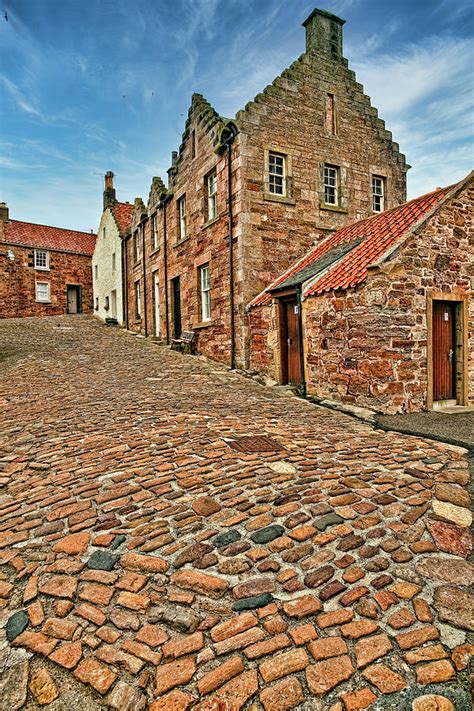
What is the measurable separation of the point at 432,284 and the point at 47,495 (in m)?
8.92

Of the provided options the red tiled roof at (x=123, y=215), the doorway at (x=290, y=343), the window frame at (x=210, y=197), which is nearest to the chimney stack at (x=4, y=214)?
the red tiled roof at (x=123, y=215)

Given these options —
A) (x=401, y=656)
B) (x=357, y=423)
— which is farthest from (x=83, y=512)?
(x=357, y=423)

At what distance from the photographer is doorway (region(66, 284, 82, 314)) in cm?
3700

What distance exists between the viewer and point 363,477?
4.77m

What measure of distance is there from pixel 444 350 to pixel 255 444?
6520 mm

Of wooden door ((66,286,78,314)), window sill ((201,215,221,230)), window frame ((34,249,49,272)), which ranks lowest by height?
wooden door ((66,286,78,314))

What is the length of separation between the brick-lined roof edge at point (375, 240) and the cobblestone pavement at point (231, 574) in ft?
14.8

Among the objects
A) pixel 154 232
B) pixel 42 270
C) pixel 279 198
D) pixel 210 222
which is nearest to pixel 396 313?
pixel 279 198

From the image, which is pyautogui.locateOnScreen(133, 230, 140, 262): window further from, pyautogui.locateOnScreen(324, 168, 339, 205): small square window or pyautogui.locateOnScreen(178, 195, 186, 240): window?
pyautogui.locateOnScreen(324, 168, 339, 205): small square window

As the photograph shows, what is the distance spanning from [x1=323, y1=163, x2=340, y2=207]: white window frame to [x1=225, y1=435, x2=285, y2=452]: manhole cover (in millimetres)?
11573

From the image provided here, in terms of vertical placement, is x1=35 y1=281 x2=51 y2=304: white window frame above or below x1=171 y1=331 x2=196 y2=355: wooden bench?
above

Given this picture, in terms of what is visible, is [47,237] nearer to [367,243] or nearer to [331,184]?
[331,184]

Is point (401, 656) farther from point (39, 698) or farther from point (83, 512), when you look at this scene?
point (83, 512)

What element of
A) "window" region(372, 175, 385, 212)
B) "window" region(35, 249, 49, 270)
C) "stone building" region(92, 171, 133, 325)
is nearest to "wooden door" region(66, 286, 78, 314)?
"window" region(35, 249, 49, 270)
